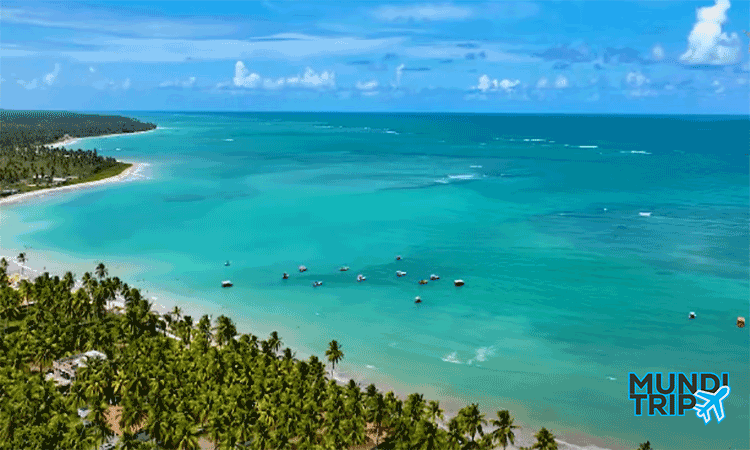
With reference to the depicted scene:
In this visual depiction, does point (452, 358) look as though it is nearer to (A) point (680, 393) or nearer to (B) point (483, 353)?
(B) point (483, 353)

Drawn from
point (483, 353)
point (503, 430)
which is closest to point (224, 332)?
point (483, 353)

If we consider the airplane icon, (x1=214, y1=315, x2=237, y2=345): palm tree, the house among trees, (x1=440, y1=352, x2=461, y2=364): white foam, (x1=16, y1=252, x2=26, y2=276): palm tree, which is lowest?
the airplane icon

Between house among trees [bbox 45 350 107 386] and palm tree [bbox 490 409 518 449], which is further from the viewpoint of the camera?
house among trees [bbox 45 350 107 386]

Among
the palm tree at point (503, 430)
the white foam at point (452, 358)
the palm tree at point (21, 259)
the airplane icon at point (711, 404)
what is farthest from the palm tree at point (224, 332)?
the palm tree at point (21, 259)

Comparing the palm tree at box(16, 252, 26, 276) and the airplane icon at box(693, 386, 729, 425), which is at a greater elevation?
the palm tree at box(16, 252, 26, 276)

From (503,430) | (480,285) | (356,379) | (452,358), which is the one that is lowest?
(503,430)

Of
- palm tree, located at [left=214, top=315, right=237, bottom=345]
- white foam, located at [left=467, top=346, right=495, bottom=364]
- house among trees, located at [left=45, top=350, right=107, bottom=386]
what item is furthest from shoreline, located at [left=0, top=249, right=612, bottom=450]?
house among trees, located at [left=45, top=350, right=107, bottom=386]

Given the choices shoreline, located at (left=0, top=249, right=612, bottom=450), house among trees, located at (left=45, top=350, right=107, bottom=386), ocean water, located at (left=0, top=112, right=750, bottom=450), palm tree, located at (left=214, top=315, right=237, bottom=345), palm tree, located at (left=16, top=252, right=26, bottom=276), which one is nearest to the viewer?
shoreline, located at (left=0, top=249, right=612, bottom=450)

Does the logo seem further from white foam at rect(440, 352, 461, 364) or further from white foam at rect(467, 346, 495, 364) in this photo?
white foam at rect(440, 352, 461, 364)

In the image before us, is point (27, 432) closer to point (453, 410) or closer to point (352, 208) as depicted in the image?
point (453, 410)
